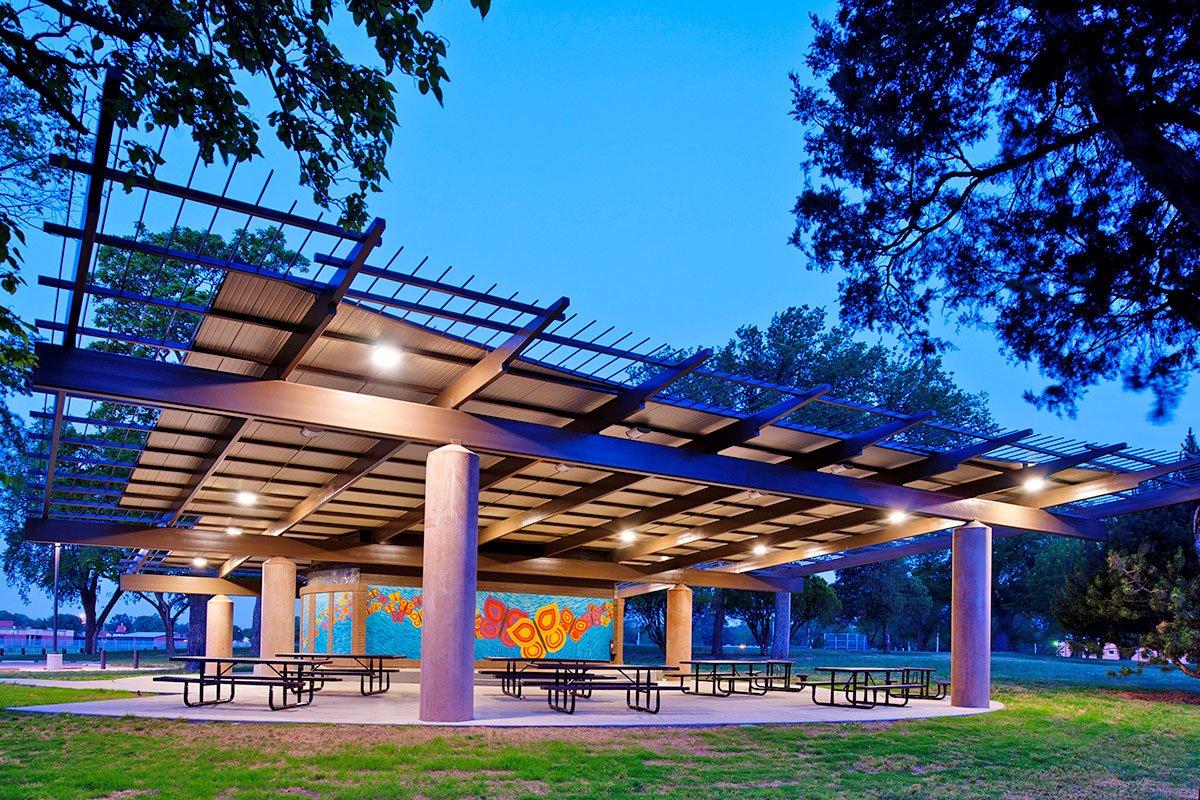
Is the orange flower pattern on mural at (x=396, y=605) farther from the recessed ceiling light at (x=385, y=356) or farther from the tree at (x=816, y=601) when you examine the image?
the tree at (x=816, y=601)

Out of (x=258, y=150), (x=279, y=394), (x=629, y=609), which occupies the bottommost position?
(x=629, y=609)

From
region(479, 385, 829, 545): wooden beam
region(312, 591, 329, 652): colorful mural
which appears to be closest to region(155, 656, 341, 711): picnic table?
region(479, 385, 829, 545): wooden beam

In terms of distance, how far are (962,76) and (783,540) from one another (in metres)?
18.4

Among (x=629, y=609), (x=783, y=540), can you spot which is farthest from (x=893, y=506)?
(x=629, y=609)

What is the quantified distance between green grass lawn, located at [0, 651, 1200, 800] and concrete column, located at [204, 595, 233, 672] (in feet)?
57.3

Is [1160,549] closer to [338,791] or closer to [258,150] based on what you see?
[338,791]

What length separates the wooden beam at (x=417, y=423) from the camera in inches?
401

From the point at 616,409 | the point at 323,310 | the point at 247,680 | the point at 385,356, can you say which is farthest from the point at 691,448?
the point at 247,680

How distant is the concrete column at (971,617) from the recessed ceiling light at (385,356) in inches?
514

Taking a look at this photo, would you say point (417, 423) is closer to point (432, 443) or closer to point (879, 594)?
point (432, 443)

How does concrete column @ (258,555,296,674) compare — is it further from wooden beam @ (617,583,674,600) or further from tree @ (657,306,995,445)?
tree @ (657,306,995,445)

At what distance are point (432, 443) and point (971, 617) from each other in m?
12.4

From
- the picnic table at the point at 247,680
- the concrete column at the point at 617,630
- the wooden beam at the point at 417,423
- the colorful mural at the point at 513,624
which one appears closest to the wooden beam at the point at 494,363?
the wooden beam at the point at 417,423

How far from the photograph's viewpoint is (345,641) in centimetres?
2534
